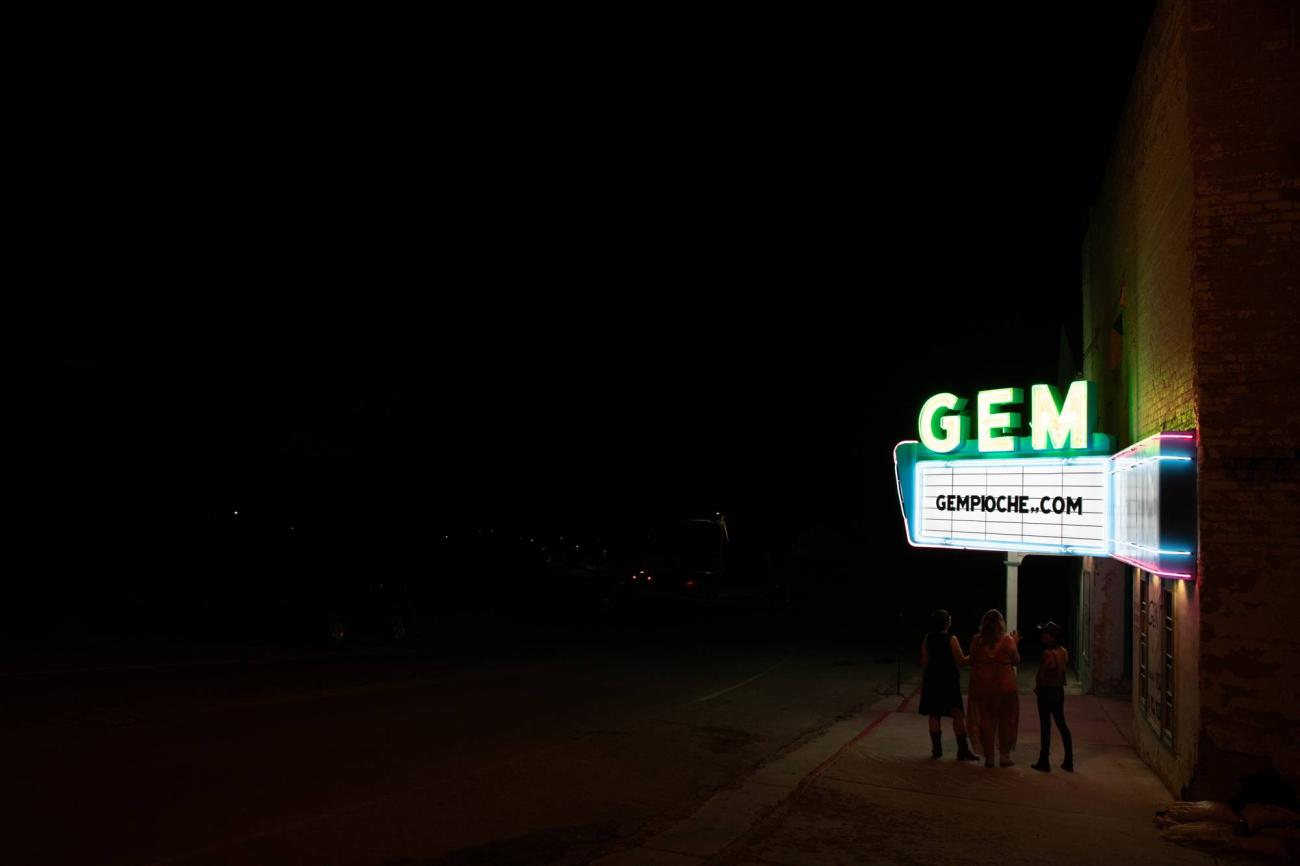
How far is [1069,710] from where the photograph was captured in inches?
604

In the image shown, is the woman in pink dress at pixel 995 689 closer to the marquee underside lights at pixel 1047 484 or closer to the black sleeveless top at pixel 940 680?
the black sleeveless top at pixel 940 680

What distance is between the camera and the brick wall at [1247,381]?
797 cm

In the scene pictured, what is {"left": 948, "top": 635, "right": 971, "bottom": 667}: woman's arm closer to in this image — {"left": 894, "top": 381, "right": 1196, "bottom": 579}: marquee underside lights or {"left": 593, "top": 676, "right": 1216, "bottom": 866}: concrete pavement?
{"left": 593, "top": 676, "right": 1216, "bottom": 866}: concrete pavement

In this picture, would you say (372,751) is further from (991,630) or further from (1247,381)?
(1247,381)

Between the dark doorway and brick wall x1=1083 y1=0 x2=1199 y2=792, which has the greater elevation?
brick wall x1=1083 y1=0 x2=1199 y2=792

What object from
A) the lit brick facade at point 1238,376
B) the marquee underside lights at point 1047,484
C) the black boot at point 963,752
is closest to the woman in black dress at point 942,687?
the black boot at point 963,752

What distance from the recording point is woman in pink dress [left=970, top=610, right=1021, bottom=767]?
36.0 ft

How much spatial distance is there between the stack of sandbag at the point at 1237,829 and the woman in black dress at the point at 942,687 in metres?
3.13

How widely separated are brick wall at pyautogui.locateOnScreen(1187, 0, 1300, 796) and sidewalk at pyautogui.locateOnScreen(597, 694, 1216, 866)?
121 centimetres

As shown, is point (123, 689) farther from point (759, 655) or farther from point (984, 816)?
point (759, 655)

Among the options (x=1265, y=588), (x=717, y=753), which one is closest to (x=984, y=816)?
(x=1265, y=588)

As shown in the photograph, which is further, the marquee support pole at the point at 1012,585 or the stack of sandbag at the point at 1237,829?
the marquee support pole at the point at 1012,585

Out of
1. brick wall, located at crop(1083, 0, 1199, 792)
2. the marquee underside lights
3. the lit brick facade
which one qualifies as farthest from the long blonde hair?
the lit brick facade

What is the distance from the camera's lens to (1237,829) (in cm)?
774
